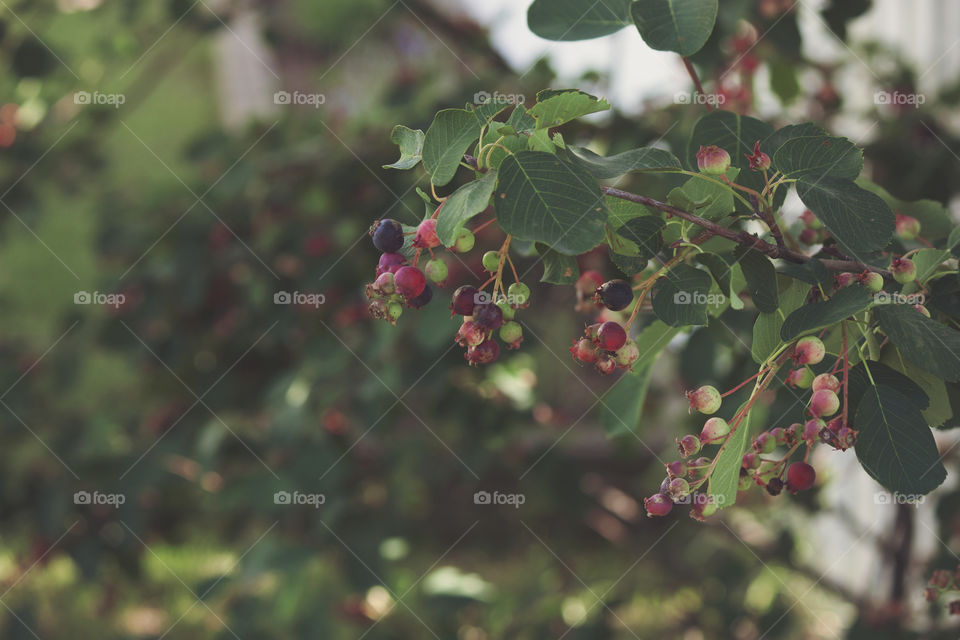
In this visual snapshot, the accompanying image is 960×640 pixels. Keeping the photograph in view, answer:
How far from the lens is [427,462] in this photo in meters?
1.69

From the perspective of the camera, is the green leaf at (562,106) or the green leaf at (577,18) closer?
the green leaf at (562,106)

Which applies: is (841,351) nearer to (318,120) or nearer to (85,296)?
(318,120)

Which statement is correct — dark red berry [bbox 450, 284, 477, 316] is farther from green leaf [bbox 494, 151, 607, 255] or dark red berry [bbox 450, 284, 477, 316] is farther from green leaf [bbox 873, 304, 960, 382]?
green leaf [bbox 873, 304, 960, 382]

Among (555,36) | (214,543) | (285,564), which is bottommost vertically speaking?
(214,543)

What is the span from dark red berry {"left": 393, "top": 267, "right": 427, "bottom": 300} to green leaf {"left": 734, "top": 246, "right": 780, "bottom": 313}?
0.17 meters

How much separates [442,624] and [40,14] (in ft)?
4.15

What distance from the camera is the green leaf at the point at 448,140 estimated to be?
372 millimetres

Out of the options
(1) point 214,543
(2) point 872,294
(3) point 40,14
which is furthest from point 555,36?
(1) point 214,543

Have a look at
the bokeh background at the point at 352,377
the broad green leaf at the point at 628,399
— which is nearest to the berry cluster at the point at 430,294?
the broad green leaf at the point at 628,399

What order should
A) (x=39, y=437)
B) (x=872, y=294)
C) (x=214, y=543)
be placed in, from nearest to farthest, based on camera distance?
(x=872, y=294)
(x=39, y=437)
(x=214, y=543)

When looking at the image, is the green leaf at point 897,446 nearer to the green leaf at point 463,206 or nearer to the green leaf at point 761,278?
the green leaf at point 761,278

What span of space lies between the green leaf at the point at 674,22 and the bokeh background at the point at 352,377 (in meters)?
0.34

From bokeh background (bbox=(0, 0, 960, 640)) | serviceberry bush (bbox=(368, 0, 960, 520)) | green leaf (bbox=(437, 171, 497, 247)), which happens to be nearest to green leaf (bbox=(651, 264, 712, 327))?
serviceberry bush (bbox=(368, 0, 960, 520))

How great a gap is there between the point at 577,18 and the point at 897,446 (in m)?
0.31
